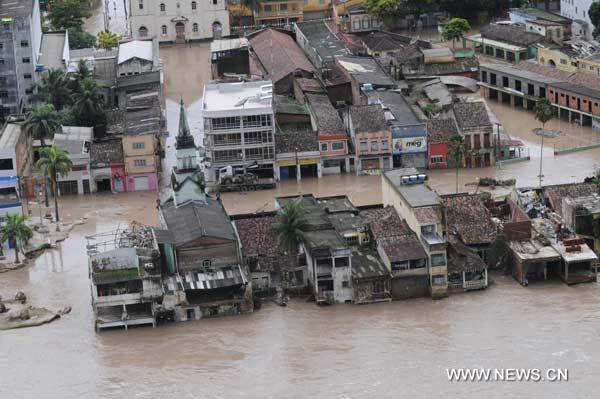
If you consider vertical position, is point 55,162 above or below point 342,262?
above

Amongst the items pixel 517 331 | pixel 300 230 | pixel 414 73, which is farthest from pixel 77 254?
pixel 414 73

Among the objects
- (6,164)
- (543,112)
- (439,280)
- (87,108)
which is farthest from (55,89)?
(439,280)

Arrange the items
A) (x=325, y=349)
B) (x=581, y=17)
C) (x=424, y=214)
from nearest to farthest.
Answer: (x=325, y=349) < (x=424, y=214) < (x=581, y=17)

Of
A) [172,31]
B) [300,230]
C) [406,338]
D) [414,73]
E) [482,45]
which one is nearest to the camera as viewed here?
[406,338]

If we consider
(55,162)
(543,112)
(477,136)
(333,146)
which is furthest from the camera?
(543,112)

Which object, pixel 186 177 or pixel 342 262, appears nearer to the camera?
pixel 342 262

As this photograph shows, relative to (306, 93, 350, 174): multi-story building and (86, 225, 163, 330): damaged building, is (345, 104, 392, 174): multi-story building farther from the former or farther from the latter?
(86, 225, 163, 330): damaged building

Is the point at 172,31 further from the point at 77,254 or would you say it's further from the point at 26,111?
the point at 77,254

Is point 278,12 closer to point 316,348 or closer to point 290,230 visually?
point 290,230
